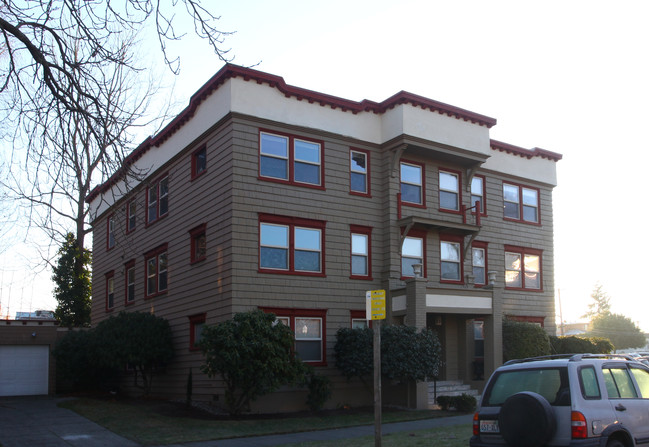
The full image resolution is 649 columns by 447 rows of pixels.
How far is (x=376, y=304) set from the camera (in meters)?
12.1

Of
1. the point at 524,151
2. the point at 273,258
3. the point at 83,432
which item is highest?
the point at 524,151

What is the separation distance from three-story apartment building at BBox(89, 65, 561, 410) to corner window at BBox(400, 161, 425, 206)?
40 mm

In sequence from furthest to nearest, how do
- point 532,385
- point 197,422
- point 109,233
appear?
point 109,233 < point 197,422 < point 532,385

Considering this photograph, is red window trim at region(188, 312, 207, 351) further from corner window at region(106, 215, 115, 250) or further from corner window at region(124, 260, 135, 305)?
corner window at region(106, 215, 115, 250)

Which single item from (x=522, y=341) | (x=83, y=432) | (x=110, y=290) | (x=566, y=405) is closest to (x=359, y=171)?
(x=522, y=341)

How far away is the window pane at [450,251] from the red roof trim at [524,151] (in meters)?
4.60

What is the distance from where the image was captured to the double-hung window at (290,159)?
71.4ft

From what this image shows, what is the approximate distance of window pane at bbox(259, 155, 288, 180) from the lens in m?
21.7

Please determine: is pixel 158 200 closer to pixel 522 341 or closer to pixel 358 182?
pixel 358 182

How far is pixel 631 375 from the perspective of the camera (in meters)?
10.6

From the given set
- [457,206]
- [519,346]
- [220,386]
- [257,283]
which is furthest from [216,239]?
[519,346]

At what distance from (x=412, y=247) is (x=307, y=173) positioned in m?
4.61

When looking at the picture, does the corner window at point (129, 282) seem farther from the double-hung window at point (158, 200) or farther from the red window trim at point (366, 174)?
the red window trim at point (366, 174)

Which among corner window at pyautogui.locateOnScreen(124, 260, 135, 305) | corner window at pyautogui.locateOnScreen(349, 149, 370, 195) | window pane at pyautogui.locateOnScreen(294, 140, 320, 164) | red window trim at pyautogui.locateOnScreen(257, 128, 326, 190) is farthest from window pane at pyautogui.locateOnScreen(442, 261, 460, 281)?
corner window at pyautogui.locateOnScreen(124, 260, 135, 305)
